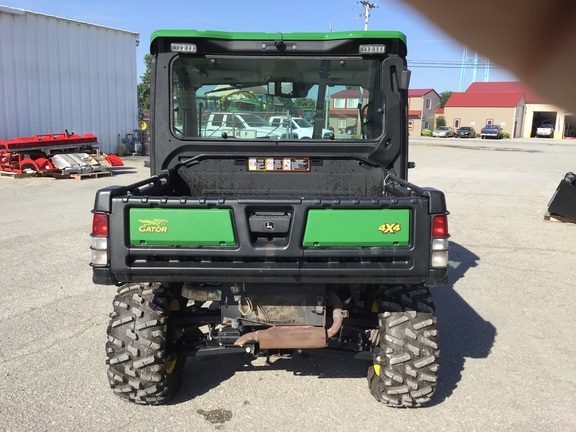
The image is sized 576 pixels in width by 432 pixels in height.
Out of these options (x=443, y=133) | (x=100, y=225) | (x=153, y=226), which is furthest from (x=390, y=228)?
(x=443, y=133)

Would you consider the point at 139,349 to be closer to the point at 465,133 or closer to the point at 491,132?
the point at 491,132

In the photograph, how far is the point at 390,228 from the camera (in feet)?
10.5

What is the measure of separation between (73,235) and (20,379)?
4.89 metres

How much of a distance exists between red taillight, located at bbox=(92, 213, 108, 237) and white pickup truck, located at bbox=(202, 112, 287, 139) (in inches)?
66.3

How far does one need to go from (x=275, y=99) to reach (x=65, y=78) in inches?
659

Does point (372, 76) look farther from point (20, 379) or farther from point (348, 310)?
point (20, 379)

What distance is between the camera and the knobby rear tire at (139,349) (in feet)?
11.4

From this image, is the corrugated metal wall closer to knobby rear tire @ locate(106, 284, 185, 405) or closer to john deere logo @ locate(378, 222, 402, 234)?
knobby rear tire @ locate(106, 284, 185, 405)

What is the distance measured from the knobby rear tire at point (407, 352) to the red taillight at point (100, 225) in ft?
6.07

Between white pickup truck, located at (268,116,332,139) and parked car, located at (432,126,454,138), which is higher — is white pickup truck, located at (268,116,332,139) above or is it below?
above

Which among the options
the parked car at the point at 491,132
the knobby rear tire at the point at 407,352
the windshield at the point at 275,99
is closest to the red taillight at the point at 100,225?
the windshield at the point at 275,99

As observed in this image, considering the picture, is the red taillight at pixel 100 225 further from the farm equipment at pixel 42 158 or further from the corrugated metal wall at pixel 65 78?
the corrugated metal wall at pixel 65 78

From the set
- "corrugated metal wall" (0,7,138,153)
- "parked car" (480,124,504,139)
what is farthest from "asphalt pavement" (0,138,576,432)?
"parked car" (480,124,504,139)

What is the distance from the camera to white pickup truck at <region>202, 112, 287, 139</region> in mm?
4652
